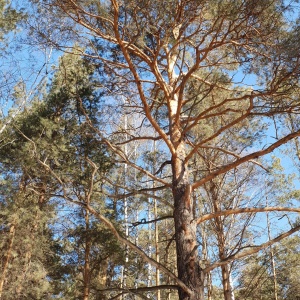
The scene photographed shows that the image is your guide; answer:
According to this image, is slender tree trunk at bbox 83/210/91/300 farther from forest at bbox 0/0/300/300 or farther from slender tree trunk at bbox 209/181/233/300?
slender tree trunk at bbox 209/181/233/300

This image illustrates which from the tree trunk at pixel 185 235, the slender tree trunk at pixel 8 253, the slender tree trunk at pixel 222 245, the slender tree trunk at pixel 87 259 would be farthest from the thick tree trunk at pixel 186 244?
the slender tree trunk at pixel 8 253

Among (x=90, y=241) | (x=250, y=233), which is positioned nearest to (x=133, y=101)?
(x=90, y=241)

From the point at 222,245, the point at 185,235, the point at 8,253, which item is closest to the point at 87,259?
the point at 8,253

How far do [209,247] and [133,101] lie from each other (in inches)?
197

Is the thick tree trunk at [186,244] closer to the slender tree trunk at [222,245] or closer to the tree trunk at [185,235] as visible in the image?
the tree trunk at [185,235]

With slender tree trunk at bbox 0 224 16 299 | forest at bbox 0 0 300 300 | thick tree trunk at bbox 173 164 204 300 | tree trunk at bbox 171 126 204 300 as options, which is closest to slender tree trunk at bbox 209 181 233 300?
forest at bbox 0 0 300 300

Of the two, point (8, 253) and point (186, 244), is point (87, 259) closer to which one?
point (8, 253)

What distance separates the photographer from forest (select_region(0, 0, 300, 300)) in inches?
159

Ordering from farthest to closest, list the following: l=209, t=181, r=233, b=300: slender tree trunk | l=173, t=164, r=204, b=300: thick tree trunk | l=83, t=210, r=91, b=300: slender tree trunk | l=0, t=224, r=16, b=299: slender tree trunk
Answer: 1. l=83, t=210, r=91, b=300: slender tree trunk
2. l=0, t=224, r=16, b=299: slender tree trunk
3. l=209, t=181, r=233, b=300: slender tree trunk
4. l=173, t=164, r=204, b=300: thick tree trunk

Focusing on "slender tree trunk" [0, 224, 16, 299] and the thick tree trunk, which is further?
"slender tree trunk" [0, 224, 16, 299]

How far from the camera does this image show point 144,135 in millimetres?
7488

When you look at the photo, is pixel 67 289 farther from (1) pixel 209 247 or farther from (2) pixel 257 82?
(2) pixel 257 82

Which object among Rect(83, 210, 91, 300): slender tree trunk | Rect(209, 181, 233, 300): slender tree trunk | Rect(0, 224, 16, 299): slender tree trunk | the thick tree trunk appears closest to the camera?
the thick tree trunk

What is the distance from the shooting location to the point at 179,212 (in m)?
3.74
